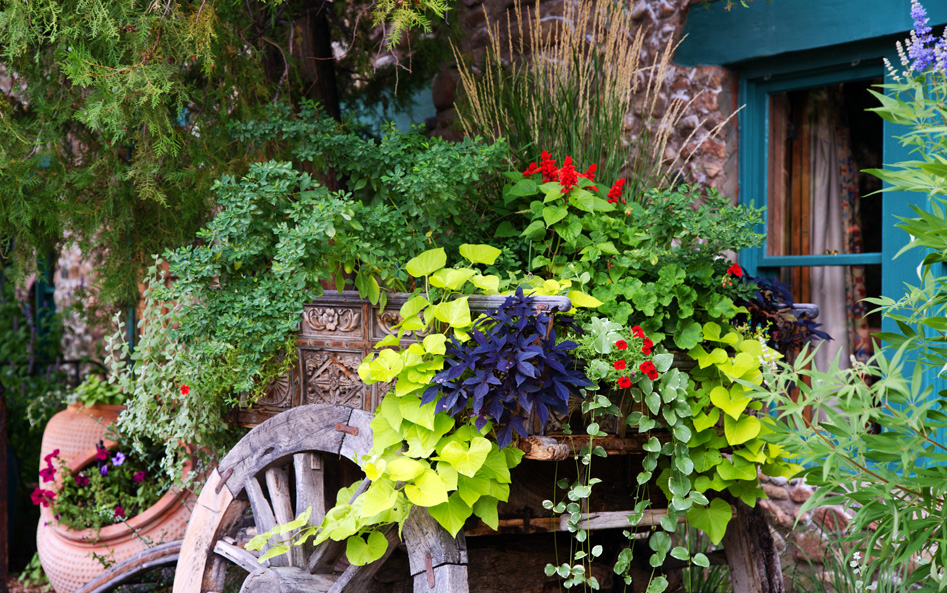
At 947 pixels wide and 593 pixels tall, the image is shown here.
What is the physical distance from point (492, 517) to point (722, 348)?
29.7 inches

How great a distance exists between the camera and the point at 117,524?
3.16 metres

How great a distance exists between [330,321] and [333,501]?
0.54 meters

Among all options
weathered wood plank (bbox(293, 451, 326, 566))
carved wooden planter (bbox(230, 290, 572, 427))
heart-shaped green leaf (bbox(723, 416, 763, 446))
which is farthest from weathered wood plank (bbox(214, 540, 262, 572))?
heart-shaped green leaf (bbox(723, 416, 763, 446))

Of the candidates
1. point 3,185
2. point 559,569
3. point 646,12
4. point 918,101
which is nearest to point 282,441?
point 559,569

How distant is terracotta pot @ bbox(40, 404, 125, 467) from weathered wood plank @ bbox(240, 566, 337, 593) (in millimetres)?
1676

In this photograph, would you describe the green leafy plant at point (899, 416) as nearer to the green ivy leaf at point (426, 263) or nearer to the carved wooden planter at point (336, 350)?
the green ivy leaf at point (426, 263)

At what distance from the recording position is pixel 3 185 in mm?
2410

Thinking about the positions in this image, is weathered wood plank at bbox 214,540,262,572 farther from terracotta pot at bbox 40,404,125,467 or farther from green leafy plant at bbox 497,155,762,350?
terracotta pot at bbox 40,404,125,467

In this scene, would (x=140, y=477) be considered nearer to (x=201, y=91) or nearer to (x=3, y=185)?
(x=3, y=185)

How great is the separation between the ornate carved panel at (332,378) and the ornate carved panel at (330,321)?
0.18 ft

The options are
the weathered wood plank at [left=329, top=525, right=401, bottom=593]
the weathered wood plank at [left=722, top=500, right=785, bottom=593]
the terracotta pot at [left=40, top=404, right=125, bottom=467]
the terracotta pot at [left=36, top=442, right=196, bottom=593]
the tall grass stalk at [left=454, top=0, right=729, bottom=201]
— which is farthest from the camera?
the terracotta pot at [left=40, top=404, right=125, bottom=467]

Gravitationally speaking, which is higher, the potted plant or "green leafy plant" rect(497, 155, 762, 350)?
"green leafy plant" rect(497, 155, 762, 350)

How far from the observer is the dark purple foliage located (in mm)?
1664

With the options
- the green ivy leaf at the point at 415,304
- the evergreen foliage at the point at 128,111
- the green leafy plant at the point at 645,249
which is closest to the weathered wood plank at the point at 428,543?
the green ivy leaf at the point at 415,304
